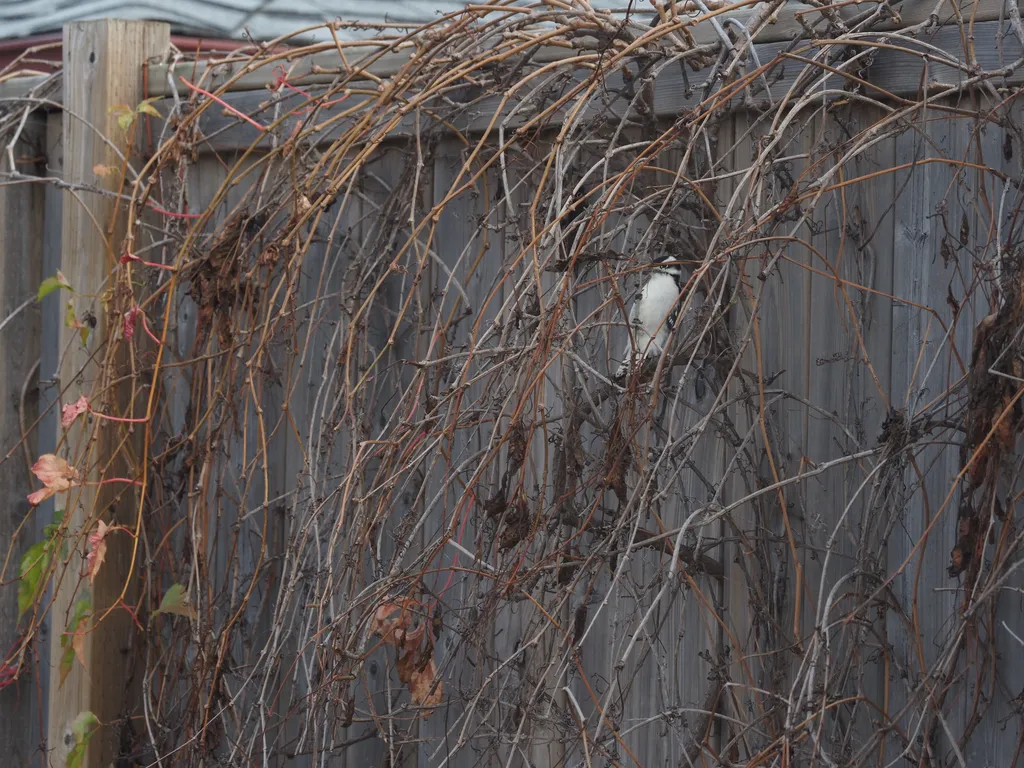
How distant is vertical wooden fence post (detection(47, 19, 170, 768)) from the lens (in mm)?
2824

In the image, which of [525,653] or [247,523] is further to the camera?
[247,523]

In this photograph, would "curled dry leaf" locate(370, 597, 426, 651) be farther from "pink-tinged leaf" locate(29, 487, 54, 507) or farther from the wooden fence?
"pink-tinged leaf" locate(29, 487, 54, 507)

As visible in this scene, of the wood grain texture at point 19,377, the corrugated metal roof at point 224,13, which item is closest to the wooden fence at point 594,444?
the wood grain texture at point 19,377

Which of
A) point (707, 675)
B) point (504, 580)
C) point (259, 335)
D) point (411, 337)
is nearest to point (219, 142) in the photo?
point (259, 335)

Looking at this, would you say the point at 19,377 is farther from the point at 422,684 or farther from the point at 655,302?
the point at 655,302

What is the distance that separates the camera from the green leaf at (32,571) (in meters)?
2.73

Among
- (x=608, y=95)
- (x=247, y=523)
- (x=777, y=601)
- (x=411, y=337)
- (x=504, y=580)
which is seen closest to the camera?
(x=504, y=580)

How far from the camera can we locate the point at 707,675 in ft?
7.39

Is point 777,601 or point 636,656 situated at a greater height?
point 777,601

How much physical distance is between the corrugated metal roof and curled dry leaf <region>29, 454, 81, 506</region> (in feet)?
7.34

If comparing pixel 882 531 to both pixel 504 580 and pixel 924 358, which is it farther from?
pixel 504 580

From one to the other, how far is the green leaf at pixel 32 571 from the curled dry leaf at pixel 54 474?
7.7 inches

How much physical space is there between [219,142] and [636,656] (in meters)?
1.49

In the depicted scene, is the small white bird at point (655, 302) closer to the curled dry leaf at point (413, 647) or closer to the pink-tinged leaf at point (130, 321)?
the curled dry leaf at point (413, 647)
